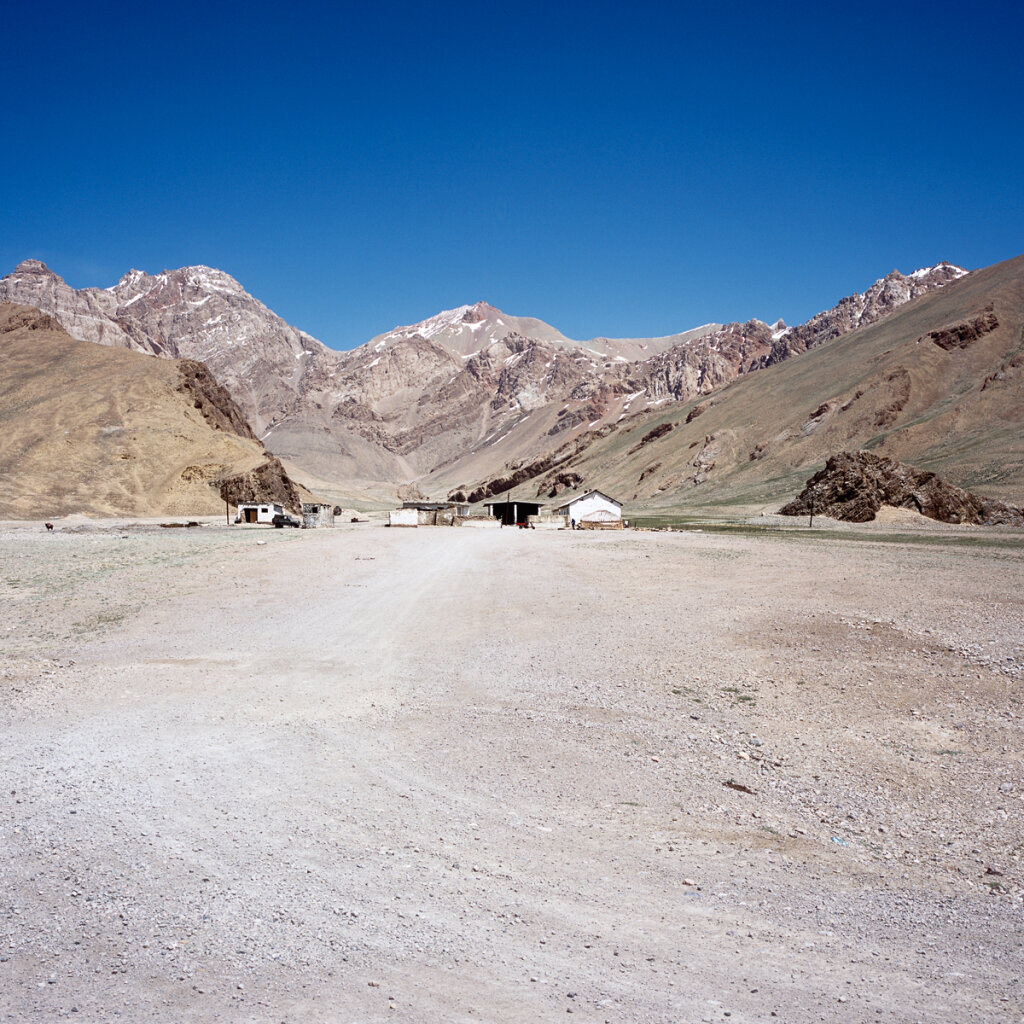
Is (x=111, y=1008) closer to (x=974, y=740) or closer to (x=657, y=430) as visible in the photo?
(x=974, y=740)

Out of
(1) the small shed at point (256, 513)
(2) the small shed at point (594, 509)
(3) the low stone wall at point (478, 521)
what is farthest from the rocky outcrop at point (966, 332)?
(1) the small shed at point (256, 513)

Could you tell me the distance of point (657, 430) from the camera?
147000 millimetres

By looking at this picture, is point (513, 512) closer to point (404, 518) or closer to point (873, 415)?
point (404, 518)

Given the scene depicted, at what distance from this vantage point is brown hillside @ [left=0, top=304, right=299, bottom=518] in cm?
7212

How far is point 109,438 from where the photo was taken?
80.5m

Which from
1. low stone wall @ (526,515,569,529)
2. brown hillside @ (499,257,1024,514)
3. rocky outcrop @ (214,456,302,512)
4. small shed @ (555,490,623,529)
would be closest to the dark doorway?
low stone wall @ (526,515,569,529)

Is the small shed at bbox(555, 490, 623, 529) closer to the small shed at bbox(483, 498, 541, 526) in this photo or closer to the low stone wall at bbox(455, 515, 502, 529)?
the small shed at bbox(483, 498, 541, 526)

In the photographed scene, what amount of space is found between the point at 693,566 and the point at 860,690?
50.1ft

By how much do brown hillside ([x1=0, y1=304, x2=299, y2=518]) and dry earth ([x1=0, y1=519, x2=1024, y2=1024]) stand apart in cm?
6400

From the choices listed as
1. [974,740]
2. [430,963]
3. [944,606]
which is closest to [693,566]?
[944,606]

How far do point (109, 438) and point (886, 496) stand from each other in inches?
2994

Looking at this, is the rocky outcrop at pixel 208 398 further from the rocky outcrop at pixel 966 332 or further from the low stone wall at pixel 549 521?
the rocky outcrop at pixel 966 332

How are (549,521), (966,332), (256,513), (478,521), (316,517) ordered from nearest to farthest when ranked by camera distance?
(316,517), (256,513), (549,521), (478,521), (966,332)

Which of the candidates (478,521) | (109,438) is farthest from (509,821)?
(109,438)
